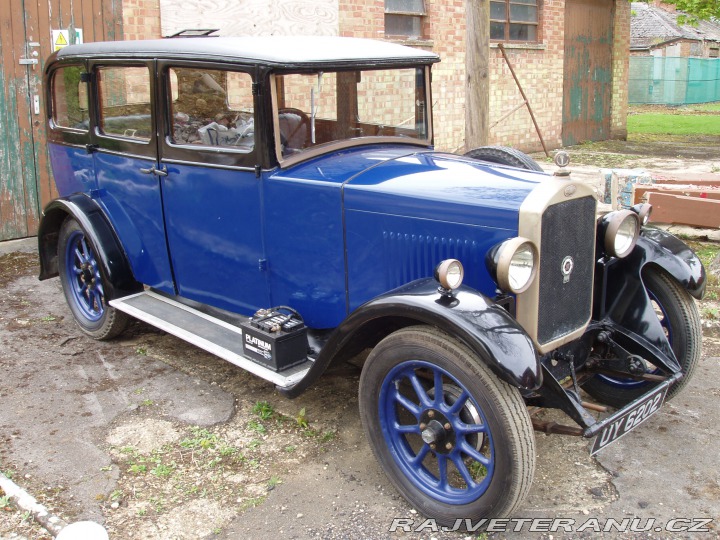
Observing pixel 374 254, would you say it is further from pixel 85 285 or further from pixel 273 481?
pixel 85 285

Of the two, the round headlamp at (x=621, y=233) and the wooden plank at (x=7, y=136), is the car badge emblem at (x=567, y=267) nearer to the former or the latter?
the round headlamp at (x=621, y=233)

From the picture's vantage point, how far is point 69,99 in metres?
4.91

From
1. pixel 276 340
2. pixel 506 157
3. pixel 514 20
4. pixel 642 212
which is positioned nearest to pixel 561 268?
pixel 642 212

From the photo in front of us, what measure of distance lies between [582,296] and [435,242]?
2.37 ft

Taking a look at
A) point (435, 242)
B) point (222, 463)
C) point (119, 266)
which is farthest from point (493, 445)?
point (119, 266)

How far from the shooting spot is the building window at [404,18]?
10.4 m

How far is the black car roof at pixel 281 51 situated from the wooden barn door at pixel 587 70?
11127mm

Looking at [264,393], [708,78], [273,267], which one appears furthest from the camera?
[708,78]

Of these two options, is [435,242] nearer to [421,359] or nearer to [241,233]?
[421,359]

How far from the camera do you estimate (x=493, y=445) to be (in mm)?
2752

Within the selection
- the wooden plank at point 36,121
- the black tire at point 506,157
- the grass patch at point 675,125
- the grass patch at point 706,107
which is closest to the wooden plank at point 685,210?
the black tire at point 506,157

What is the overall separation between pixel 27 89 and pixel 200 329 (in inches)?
168

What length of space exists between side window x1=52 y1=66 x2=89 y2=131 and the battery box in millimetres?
2039

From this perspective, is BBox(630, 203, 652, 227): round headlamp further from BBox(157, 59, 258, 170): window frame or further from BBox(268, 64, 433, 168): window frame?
BBox(157, 59, 258, 170): window frame
